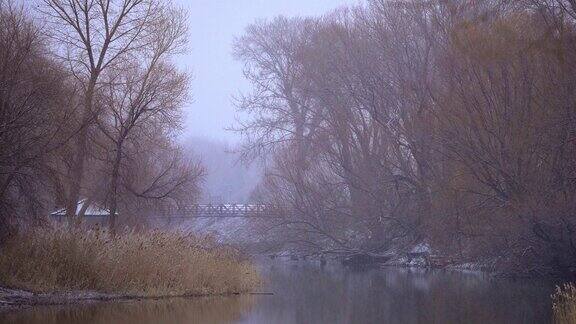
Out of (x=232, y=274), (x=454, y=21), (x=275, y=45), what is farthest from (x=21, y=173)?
(x=275, y=45)

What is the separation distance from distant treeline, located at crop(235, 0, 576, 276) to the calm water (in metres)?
2.85

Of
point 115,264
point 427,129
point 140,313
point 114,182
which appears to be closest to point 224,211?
point 427,129

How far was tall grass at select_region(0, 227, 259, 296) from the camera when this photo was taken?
22.4 metres

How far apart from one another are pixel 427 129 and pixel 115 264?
1884 cm

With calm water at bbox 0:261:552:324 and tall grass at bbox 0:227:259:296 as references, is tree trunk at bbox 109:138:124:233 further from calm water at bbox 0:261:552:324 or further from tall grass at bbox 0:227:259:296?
calm water at bbox 0:261:552:324

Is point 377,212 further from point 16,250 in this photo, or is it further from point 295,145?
point 16,250

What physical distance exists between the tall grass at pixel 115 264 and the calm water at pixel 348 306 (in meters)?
1.02

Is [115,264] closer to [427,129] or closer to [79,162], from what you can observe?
[79,162]

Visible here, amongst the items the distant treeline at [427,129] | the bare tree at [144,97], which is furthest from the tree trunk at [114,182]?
the distant treeline at [427,129]

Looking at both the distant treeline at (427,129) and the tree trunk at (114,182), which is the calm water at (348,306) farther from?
the tree trunk at (114,182)

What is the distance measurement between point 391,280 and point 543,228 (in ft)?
20.5

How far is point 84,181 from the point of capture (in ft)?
111

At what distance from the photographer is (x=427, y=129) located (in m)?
38.6

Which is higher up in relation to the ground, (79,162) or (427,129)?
(427,129)
